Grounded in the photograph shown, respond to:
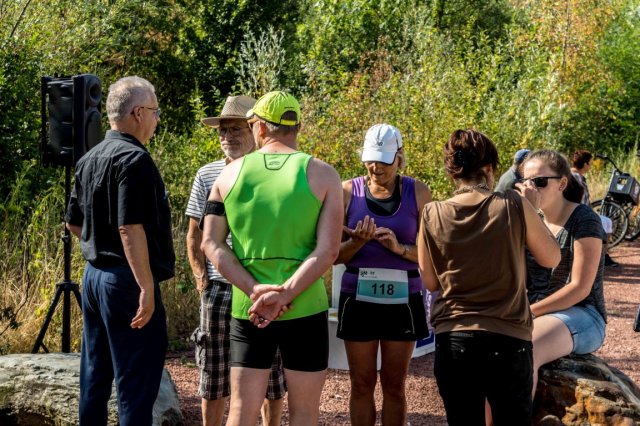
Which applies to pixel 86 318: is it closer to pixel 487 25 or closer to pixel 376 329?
pixel 376 329

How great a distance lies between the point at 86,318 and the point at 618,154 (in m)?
18.0

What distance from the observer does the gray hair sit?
147 inches

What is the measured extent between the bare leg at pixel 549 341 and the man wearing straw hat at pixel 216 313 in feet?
4.20

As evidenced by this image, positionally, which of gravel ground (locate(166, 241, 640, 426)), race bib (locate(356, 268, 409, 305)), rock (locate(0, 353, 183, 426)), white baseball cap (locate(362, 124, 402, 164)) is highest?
white baseball cap (locate(362, 124, 402, 164))

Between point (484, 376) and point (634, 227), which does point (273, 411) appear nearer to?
point (484, 376)

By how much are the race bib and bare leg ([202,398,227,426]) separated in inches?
35.9

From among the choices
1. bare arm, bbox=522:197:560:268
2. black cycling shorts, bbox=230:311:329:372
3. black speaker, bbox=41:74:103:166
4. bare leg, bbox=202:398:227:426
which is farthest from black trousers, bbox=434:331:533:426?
black speaker, bbox=41:74:103:166

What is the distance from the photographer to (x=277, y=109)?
134 inches

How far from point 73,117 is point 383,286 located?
9.76 feet

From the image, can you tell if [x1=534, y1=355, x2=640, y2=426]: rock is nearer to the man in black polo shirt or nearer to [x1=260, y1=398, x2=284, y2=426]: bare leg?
[x1=260, y1=398, x2=284, y2=426]: bare leg

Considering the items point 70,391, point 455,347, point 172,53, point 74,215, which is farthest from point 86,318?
point 172,53

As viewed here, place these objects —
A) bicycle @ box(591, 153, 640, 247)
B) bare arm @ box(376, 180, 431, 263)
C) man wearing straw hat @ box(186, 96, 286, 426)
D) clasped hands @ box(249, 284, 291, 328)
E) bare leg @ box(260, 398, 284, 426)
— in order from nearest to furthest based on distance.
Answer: clasped hands @ box(249, 284, 291, 328), bare arm @ box(376, 180, 431, 263), man wearing straw hat @ box(186, 96, 286, 426), bare leg @ box(260, 398, 284, 426), bicycle @ box(591, 153, 640, 247)

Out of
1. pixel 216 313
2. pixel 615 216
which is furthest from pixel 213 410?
pixel 615 216

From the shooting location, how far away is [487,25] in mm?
23594
